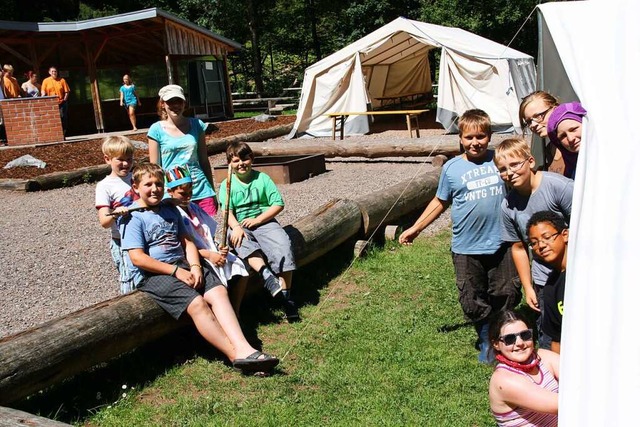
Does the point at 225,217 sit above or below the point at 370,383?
above

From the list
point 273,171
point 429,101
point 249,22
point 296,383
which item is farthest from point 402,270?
point 249,22

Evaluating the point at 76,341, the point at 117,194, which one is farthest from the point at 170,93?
the point at 76,341

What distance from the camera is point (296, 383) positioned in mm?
4590

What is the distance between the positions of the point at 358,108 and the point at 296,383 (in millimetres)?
14108

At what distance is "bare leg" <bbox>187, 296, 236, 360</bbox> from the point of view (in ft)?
15.5

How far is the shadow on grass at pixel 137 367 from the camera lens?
171 inches

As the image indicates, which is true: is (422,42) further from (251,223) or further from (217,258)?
(217,258)

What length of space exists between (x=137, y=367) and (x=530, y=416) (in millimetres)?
2728

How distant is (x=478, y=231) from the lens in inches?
192

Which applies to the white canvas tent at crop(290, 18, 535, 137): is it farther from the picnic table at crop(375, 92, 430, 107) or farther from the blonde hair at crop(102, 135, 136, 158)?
the blonde hair at crop(102, 135, 136, 158)

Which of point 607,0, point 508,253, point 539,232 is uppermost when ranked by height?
point 607,0

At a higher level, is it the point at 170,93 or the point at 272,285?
the point at 170,93

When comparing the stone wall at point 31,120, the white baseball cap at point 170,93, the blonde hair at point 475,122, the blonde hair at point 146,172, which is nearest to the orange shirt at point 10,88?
the stone wall at point 31,120

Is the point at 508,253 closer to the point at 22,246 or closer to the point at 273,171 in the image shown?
the point at 22,246
